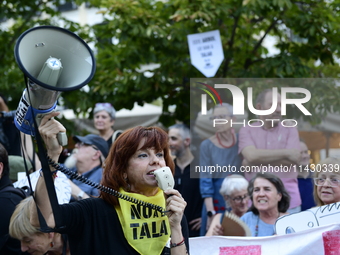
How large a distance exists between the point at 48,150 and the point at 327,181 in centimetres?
241

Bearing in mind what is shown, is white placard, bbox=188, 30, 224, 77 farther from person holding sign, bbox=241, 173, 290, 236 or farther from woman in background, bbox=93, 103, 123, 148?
person holding sign, bbox=241, 173, 290, 236

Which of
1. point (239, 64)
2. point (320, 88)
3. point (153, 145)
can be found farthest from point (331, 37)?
point (153, 145)

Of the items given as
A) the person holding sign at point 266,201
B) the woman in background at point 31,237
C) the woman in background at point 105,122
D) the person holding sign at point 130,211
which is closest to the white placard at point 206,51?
the woman in background at point 105,122

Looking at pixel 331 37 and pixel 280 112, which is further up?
pixel 331 37

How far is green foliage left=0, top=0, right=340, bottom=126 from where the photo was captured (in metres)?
7.05

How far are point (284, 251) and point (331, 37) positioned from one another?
4.26 meters

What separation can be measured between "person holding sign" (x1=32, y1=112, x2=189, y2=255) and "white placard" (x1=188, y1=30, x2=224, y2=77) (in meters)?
3.50

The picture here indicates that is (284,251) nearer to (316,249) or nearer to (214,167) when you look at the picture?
(316,249)

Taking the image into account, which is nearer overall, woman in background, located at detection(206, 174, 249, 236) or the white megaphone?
the white megaphone

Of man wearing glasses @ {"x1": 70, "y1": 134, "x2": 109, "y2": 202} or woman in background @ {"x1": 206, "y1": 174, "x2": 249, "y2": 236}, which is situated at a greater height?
man wearing glasses @ {"x1": 70, "y1": 134, "x2": 109, "y2": 202}

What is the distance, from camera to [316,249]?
3803 millimetres

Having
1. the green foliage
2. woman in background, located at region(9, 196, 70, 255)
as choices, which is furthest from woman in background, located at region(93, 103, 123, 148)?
woman in background, located at region(9, 196, 70, 255)

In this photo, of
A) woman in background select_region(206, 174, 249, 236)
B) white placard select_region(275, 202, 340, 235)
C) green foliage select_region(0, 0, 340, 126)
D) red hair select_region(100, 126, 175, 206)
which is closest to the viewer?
red hair select_region(100, 126, 175, 206)

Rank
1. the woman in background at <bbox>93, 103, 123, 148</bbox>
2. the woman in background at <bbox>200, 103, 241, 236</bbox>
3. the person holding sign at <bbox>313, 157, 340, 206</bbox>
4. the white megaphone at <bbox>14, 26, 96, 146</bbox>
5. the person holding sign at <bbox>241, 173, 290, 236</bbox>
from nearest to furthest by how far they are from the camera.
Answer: the white megaphone at <bbox>14, 26, 96, 146</bbox>, the person holding sign at <bbox>313, 157, 340, 206</bbox>, the person holding sign at <bbox>241, 173, 290, 236</bbox>, the woman in background at <bbox>200, 103, 241, 236</bbox>, the woman in background at <bbox>93, 103, 123, 148</bbox>
